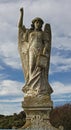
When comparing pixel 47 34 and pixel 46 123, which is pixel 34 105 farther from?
pixel 47 34

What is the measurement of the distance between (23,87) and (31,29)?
2.45 m

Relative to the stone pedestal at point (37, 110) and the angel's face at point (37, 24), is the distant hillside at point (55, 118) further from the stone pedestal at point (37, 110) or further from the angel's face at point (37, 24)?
the stone pedestal at point (37, 110)

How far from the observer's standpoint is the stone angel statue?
1780 cm

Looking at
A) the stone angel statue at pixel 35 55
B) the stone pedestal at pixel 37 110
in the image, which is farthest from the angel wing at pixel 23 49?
the stone pedestal at pixel 37 110

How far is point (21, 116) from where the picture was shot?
156ft

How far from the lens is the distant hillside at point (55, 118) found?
150 ft

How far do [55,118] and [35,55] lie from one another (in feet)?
113

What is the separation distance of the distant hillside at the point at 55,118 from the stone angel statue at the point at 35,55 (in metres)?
26.4

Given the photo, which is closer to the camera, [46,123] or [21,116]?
[46,123]

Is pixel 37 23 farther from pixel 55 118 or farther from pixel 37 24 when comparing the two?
pixel 55 118

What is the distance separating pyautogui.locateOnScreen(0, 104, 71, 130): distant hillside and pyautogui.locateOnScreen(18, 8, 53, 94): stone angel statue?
26401 mm

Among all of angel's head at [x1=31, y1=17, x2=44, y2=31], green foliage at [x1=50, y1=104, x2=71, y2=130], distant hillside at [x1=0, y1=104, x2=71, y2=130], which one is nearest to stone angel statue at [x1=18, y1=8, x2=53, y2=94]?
angel's head at [x1=31, y1=17, x2=44, y2=31]

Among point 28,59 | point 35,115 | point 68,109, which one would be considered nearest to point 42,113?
point 35,115

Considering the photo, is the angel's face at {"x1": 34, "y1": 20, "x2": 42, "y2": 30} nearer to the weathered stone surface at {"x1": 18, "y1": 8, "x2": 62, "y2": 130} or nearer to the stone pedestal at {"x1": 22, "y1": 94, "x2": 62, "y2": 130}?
the weathered stone surface at {"x1": 18, "y1": 8, "x2": 62, "y2": 130}
